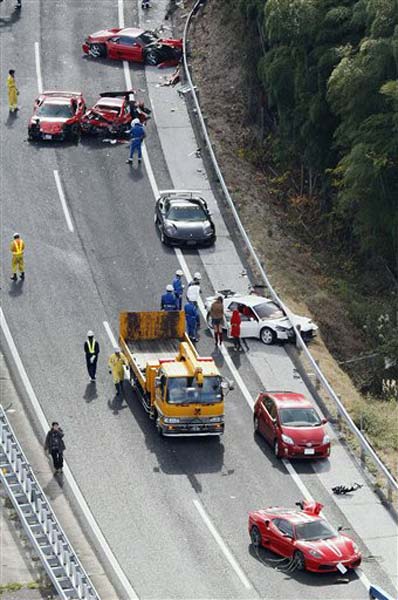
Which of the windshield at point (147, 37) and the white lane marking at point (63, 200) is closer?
the white lane marking at point (63, 200)

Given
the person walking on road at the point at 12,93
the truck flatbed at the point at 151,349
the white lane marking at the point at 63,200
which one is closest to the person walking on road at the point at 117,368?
the truck flatbed at the point at 151,349

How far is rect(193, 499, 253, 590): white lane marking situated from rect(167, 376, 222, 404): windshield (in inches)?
118

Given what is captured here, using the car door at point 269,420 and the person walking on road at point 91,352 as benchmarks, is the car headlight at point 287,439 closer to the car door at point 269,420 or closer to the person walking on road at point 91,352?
the car door at point 269,420

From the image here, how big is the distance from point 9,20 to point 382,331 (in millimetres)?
27588

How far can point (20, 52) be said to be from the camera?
220 ft

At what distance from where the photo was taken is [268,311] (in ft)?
153

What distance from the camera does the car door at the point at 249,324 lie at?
1823 inches

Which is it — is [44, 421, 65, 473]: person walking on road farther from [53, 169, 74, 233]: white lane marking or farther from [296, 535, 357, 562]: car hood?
[53, 169, 74, 233]: white lane marking

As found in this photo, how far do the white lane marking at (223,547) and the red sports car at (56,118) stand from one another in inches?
927

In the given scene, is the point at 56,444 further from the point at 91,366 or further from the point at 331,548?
the point at 331,548

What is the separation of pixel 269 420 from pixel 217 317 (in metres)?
5.57

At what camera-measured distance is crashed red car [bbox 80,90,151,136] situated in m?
59.1

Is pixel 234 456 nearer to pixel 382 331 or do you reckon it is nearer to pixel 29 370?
pixel 29 370

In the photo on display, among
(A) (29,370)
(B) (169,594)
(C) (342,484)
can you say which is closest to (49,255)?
(A) (29,370)
